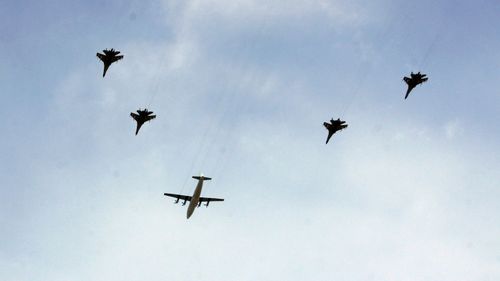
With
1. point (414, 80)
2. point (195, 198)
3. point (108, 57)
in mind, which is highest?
point (414, 80)

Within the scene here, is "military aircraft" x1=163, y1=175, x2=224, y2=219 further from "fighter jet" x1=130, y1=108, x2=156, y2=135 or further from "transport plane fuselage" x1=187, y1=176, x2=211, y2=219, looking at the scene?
"fighter jet" x1=130, y1=108, x2=156, y2=135

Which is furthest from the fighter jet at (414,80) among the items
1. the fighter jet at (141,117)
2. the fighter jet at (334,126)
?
the fighter jet at (141,117)

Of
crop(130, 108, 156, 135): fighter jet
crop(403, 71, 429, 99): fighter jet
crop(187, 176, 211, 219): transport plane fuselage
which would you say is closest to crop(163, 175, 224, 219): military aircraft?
crop(187, 176, 211, 219): transport plane fuselage

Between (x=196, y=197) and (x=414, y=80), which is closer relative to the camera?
(x=414, y=80)

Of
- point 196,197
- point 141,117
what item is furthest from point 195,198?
point 141,117

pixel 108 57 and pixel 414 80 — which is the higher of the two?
pixel 414 80

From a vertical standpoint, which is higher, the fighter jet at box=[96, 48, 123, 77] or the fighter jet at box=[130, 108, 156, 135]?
the fighter jet at box=[96, 48, 123, 77]

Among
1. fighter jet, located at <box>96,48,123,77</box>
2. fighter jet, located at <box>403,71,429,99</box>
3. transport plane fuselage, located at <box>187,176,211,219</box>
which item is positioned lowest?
transport plane fuselage, located at <box>187,176,211,219</box>

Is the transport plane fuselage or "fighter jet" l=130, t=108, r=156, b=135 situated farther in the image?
the transport plane fuselage

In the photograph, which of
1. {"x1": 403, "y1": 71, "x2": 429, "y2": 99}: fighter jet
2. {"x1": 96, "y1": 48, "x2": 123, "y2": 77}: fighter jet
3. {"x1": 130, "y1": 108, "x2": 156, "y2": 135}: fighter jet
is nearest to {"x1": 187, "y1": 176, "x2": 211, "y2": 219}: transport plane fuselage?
{"x1": 130, "y1": 108, "x2": 156, "y2": 135}: fighter jet

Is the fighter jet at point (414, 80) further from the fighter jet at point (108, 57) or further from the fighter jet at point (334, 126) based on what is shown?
the fighter jet at point (108, 57)

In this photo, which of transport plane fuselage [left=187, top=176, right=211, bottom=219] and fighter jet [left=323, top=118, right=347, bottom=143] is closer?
fighter jet [left=323, top=118, right=347, bottom=143]

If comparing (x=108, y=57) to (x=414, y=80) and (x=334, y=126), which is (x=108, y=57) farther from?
(x=414, y=80)

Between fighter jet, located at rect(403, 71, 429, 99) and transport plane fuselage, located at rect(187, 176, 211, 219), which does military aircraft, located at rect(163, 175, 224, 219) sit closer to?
transport plane fuselage, located at rect(187, 176, 211, 219)
